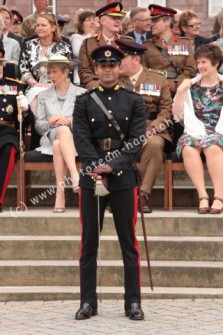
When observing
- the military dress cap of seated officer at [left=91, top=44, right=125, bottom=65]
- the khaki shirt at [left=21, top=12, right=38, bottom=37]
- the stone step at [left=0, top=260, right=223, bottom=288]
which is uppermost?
the khaki shirt at [left=21, top=12, right=38, bottom=37]

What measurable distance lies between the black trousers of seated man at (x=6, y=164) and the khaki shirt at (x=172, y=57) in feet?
7.32

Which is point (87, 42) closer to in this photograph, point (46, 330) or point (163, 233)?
point (163, 233)

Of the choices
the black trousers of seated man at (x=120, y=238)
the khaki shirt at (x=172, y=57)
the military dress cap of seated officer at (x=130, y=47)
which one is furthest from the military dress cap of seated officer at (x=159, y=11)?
the black trousers of seated man at (x=120, y=238)

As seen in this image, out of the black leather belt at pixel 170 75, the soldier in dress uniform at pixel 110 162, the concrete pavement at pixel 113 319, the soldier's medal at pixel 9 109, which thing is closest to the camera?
the concrete pavement at pixel 113 319

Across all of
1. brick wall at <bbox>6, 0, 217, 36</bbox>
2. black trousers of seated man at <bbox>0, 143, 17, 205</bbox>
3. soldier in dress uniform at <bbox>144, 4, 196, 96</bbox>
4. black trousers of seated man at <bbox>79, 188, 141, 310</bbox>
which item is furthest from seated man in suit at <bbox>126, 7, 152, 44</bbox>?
brick wall at <bbox>6, 0, 217, 36</bbox>

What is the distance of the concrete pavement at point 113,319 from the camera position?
9.91 m

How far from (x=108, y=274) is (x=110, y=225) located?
759 millimetres

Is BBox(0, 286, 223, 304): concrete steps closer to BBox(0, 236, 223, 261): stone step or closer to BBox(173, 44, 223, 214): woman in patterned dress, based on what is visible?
BBox(0, 236, 223, 261): stone step

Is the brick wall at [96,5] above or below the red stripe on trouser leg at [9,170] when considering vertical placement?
above

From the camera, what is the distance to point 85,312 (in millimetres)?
10414

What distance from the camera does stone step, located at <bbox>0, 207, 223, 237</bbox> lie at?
12219 mm

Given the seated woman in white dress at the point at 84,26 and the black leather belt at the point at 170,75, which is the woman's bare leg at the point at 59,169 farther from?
the seated woman in white dress at the point at 84,26

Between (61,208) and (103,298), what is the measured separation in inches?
66.8

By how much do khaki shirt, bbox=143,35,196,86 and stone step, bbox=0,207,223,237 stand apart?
8.45 feet
